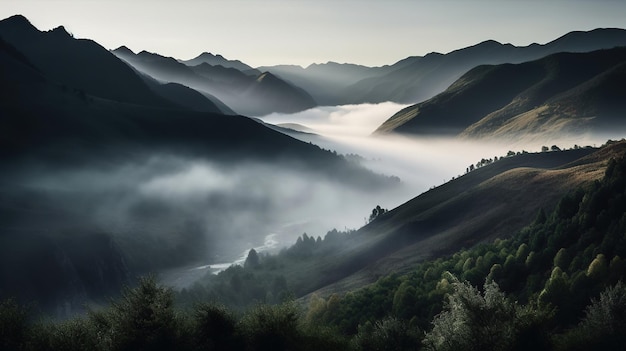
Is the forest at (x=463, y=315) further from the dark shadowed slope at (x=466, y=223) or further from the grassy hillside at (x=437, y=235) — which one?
the dark shadowed slope at (x=466, y=223)

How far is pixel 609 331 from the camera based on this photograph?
4825cm

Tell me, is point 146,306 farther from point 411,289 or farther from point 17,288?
point 17,288

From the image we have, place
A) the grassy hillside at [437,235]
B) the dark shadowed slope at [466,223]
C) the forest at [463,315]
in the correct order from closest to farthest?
the forest at [463,315] → the dark shadowed slope at [466,223] → the grassy hillside at [437,235]

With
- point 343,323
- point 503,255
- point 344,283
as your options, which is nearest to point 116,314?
point 343,323

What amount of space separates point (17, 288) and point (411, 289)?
411 feet

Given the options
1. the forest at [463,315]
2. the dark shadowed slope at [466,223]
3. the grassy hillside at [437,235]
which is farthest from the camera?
the grassy hillside at [437,235]

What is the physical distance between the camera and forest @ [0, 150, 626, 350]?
4841 centimetres

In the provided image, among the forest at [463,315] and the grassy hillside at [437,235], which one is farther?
the grassy hillside at [437,235]

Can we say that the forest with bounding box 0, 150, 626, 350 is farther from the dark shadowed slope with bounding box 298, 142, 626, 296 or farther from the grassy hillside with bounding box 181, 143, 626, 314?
the dark shadowed slope with bounding box 298, 142, 626, 296

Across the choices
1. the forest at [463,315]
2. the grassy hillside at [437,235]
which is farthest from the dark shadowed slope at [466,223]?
the forest at [463,315]

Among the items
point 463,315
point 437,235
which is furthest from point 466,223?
point 463,315

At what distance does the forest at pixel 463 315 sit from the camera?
48.4 metres

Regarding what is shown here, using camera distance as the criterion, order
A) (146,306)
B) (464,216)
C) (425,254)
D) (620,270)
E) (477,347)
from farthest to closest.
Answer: (464,216) < (425,254) < (620,270) < (146,306) < (477,347)

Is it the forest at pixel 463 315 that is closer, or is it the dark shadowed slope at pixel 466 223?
the forest at pixel 463 315
